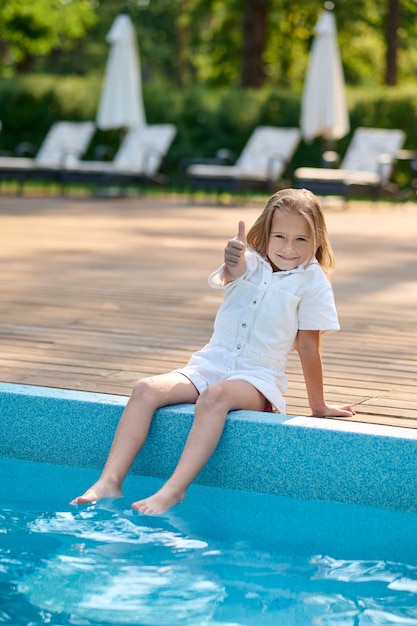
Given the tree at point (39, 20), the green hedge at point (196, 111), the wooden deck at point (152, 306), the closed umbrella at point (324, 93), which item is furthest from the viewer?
the tree at point (39, 20)

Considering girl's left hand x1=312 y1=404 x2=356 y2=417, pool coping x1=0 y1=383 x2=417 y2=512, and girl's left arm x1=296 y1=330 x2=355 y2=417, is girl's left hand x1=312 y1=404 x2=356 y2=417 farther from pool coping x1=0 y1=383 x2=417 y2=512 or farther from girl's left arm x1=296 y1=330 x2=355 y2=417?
pool coping x1=0 y1=383 x2=417 y2=512

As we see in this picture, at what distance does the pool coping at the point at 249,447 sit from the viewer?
3311mm

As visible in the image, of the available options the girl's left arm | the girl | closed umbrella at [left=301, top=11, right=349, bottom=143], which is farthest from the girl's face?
closed umbrella at [left=301, top=11, right=349, bottom=143]

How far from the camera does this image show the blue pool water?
2.73m

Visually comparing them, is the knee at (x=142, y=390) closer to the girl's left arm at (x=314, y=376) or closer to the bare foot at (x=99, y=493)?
the bare foot at (x=99, y=493)

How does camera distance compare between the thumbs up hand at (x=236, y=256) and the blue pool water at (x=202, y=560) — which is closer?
the blue pool water at (x=202, y=560)

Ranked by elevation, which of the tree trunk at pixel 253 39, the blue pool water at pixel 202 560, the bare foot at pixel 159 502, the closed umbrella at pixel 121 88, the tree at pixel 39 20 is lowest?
the blue pool water at pixel 202 560

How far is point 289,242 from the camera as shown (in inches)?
139

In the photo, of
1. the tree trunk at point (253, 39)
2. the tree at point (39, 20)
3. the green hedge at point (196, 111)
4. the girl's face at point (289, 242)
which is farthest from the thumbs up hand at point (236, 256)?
the tree at point (39, 20)

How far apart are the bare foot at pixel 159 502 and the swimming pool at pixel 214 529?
5 cm

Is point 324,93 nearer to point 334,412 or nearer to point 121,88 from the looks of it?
point 121,88

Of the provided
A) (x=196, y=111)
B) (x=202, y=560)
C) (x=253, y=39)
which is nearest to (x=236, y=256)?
(x=202, y=560)

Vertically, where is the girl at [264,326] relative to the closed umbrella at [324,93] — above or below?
below

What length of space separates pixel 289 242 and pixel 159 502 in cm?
89
